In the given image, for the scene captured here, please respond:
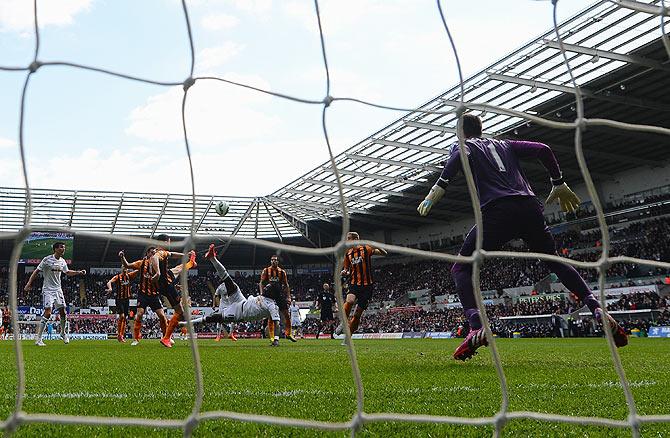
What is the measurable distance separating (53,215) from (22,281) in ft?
23.9

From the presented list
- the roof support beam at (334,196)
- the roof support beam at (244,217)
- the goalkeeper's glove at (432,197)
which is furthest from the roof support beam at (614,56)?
the roof support beam at (244,217)

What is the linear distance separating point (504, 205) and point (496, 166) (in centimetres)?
28

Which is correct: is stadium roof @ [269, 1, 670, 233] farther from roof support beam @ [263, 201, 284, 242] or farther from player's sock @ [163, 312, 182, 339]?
player's sock @ [163, 312, 182, 339]

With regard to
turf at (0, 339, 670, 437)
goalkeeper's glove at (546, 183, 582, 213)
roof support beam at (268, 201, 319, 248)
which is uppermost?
roof support beam at (268, 201, 319, 248)

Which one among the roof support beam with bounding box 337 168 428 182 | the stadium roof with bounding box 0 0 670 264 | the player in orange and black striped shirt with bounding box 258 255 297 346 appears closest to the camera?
the player in orange and black striped shirt with bounding box 258 255 297 346

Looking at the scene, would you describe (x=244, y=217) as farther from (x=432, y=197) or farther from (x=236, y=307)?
(x=432, y=197)

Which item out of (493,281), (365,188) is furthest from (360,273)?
(493,281)

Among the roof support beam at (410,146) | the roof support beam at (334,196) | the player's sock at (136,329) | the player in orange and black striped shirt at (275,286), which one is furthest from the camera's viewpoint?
the roof support beam at (334,196)

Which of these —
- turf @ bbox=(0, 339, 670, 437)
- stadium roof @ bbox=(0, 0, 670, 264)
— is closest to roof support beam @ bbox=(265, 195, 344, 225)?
stadium roof @ bbox=(0, 0, 670, 264)

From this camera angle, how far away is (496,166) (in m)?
4.06

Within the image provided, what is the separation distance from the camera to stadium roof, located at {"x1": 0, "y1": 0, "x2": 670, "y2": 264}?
1683cm

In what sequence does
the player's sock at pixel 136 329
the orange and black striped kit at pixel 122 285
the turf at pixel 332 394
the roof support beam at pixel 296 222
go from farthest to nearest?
the roof support beam at pixel 296 222 → the orange and black striped kit at pixel 122 285 → the player's sock at pixel 136 329 → the turf at pixel 332 394

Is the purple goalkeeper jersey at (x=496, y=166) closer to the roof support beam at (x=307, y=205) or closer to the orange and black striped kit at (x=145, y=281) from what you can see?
the orange and black striped kit at (x=145, y=281)

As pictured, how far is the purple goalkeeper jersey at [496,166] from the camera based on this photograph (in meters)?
3.98
